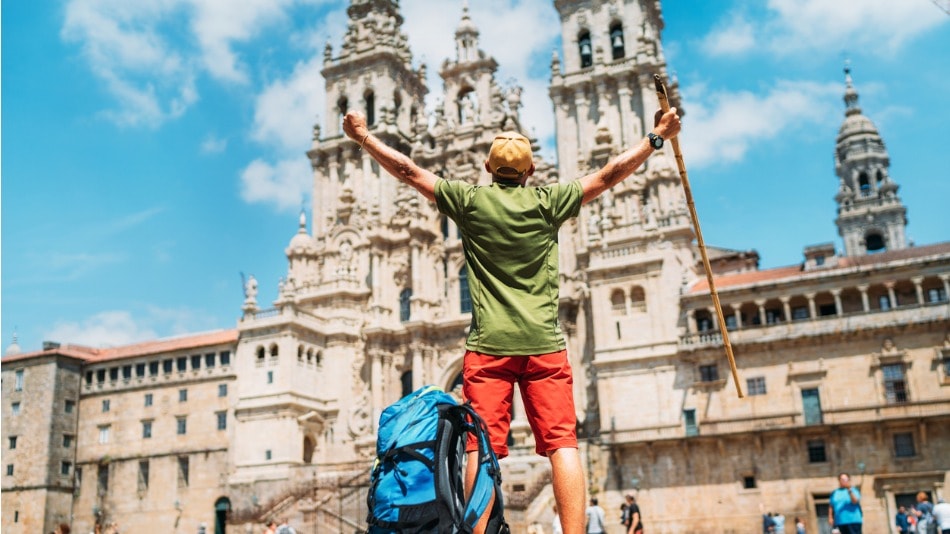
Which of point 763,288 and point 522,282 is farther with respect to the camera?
point 763,288

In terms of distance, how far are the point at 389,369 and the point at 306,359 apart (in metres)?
4.48

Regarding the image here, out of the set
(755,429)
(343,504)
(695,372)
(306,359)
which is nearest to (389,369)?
(306,359)

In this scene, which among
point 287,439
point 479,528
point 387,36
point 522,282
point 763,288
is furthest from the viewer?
point 387,36

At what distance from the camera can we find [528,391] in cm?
532

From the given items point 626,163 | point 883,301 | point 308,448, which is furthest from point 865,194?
point 626,163

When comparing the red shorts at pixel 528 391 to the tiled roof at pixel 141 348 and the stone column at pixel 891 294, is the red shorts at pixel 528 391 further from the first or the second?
the tiled roof at pixel 141 348

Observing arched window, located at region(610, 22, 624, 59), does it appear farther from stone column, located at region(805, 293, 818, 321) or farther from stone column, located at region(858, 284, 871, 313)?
stone column, located at region(858, 284, 871, 313)

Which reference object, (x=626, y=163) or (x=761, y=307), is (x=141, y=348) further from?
(x=626, y=163)

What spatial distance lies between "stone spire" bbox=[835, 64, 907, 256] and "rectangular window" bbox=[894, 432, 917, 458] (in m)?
38.9

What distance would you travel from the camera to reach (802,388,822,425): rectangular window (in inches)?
1427

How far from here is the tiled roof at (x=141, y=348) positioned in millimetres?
50594

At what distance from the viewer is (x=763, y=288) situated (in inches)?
1526

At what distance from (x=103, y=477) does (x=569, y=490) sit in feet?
172

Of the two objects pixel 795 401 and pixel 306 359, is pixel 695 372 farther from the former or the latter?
pixel 306 359
